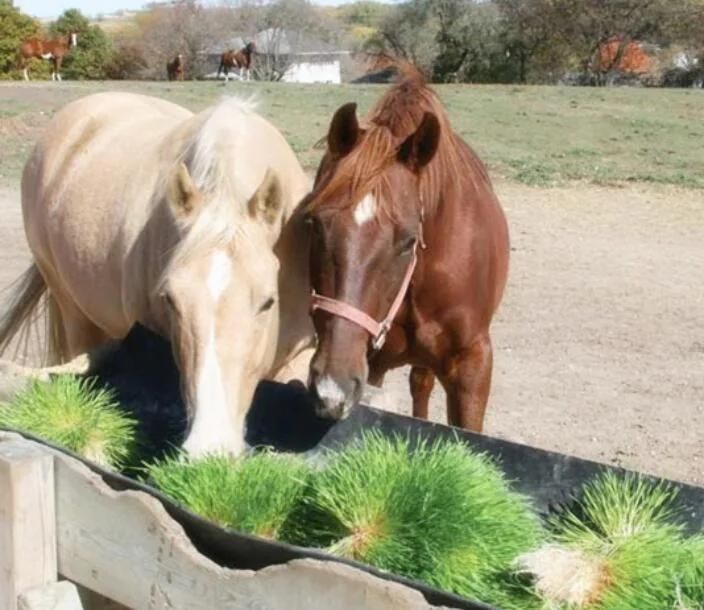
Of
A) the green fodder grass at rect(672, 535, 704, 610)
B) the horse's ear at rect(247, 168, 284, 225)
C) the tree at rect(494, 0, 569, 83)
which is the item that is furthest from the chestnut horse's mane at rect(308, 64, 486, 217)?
the tree at rect(494, 0, 569, 83)

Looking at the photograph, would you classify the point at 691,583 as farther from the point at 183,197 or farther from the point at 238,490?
the point at 183,197

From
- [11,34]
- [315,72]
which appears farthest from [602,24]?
[11,34]

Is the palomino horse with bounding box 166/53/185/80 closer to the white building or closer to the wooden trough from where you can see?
the white building

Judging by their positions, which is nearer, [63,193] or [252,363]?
[252,363]

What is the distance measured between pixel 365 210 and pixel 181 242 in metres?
0.58

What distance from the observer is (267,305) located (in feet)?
8.63

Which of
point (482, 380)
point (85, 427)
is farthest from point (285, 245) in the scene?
point (482, 380)

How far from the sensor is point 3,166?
14484 millimetres

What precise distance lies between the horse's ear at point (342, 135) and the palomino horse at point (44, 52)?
3530 cm

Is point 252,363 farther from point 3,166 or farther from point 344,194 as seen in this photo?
point 3,166

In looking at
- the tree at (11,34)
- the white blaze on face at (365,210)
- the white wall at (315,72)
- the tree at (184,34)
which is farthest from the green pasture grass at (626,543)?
the white wall at (315,72)

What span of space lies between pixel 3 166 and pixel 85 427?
12823 mm

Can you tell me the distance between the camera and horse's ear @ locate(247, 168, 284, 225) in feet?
8.94

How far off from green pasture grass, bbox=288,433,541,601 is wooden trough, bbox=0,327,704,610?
0.59 feet
